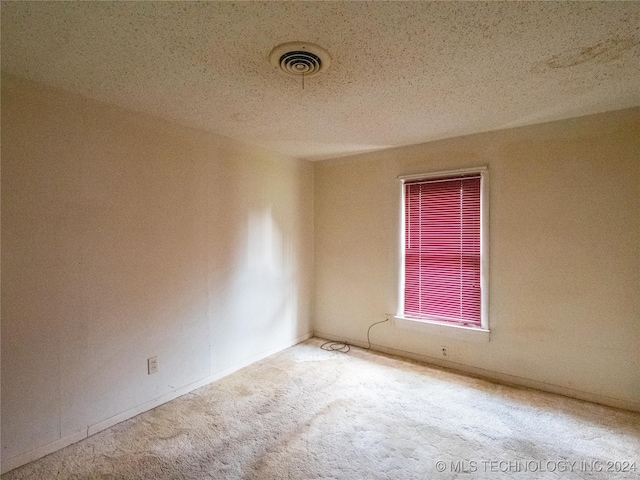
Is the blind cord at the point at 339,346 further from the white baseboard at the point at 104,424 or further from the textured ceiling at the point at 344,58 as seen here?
the textured ceiling at the point at 344,58

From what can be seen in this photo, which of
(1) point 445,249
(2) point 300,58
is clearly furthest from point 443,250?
(2) point 300,58

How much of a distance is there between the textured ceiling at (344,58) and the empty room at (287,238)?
0.05 ft

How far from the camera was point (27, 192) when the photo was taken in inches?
75.6

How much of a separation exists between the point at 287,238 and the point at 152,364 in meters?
1.93

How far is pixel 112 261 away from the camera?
230 centimetres

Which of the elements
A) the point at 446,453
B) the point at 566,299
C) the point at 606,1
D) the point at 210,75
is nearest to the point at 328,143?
the point at 210,75

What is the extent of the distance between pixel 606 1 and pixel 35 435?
3.73 meters

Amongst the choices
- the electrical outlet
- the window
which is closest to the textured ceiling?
the window

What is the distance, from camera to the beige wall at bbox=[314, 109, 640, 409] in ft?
8.08

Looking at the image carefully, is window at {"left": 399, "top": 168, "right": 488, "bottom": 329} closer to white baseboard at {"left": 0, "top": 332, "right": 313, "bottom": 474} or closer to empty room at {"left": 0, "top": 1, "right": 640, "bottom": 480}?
empty room at {"left": 0, "top": 1, "right": 640, "bottom": 480}

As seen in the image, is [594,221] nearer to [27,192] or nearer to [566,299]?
[566,299]

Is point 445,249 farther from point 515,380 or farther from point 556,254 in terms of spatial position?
point 515,380

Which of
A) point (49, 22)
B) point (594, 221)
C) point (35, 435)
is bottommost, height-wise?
point (35, 435)

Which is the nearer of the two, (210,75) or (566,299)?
(210,75)
